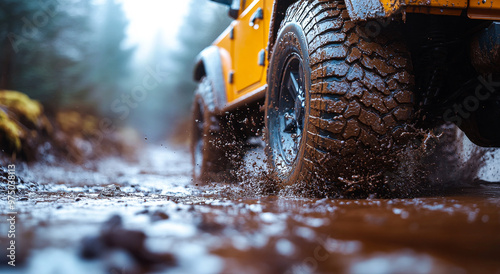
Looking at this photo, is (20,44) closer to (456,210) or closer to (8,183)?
(8,183)

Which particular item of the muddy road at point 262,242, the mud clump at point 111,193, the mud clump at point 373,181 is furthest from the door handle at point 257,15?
the muddy road at point 262,242

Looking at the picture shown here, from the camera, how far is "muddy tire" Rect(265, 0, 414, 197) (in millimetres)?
1823

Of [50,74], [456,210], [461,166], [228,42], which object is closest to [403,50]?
[456,210]

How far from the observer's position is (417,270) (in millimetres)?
728

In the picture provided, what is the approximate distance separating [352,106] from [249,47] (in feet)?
5.73

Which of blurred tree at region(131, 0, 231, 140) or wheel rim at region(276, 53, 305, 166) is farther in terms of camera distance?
blurred tree at region(131, 0, 231, 140)

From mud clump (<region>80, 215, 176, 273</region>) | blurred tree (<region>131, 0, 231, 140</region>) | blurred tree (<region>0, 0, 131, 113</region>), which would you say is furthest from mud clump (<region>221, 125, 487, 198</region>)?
blurred tree (<region>131, 0, 231, 140</region>)

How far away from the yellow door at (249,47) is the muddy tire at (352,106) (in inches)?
43.7

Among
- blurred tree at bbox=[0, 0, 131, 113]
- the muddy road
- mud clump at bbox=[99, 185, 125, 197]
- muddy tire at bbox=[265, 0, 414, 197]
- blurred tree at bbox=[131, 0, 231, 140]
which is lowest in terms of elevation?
the muddy road

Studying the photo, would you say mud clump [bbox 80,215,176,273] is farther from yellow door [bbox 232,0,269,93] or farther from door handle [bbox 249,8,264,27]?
door handle [bbox 249,8,264,27]

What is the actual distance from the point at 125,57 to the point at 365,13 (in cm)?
2651

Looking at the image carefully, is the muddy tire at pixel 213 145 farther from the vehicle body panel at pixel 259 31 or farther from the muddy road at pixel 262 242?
the muddy road at pixel 262 242

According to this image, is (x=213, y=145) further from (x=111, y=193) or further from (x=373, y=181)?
(x=373, y=181)

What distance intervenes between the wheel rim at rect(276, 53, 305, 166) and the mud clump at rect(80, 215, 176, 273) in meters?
1.47
